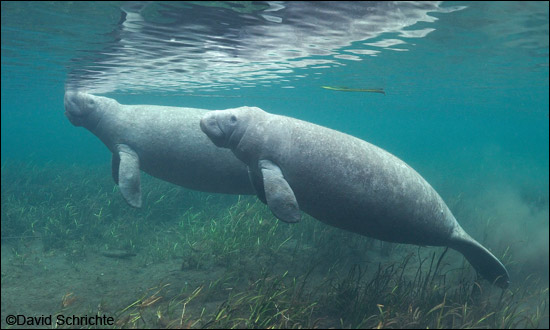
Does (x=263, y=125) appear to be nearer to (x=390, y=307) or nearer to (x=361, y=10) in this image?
(x=390, y=307)

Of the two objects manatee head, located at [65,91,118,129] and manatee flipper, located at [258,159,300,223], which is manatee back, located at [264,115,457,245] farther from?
manatee head, located at [65,91,118,129]

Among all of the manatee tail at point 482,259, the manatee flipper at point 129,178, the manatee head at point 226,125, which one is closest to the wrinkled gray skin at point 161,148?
the manatee flipper at point 129,178

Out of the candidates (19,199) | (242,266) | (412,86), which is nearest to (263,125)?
(242,266)

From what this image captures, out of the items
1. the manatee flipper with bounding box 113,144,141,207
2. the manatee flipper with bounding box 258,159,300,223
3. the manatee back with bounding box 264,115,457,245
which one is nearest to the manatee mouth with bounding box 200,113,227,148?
the manatee back with bounding box 264,115,457,245

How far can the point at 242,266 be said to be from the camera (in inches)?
270

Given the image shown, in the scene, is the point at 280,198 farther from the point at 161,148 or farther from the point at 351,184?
the point at 161,148

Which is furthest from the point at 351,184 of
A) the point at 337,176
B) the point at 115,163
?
the point at 115,163

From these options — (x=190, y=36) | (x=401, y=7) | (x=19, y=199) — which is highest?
(x=401, y=7)

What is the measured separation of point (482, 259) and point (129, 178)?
765 cm

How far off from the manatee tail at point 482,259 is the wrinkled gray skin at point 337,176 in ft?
0.07

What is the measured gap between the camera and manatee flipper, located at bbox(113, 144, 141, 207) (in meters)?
7.08

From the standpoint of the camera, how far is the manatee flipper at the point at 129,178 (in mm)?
7082

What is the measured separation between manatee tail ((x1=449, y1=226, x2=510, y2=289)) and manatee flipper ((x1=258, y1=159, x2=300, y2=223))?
3.66 m

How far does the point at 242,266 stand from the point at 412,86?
2374 centimetres
